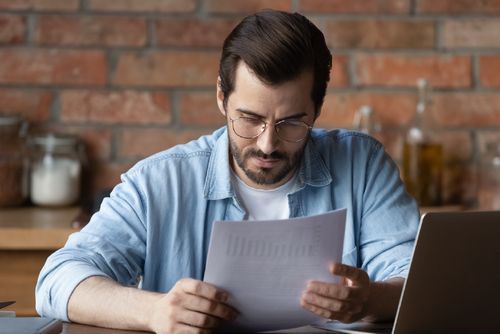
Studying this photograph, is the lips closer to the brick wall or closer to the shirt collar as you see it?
the shirt collar

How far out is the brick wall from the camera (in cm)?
283

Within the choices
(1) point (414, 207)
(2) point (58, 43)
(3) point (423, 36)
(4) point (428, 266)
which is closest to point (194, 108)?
(2) point (58, 43)

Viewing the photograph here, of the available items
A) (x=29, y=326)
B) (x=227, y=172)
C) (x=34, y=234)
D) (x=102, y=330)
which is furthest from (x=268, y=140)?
(x=34, y=234)

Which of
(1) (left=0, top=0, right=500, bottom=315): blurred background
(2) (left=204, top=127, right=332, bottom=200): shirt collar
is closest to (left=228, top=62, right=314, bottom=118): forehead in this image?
(2) (left=204, top=127, right=332, bottom=200): shirt collar

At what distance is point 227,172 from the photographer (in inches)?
75.2

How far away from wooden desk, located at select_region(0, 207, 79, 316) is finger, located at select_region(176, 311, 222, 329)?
1.01 m

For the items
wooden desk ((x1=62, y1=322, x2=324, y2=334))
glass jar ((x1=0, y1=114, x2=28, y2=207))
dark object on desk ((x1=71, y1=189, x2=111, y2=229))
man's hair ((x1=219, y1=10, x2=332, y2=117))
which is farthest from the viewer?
glass jar ((x1=0, y1=114, x2=28, y2=207))

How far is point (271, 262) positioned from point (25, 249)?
1.25m

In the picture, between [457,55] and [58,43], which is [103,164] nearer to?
[58,43]

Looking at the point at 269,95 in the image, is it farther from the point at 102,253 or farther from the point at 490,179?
the point at 490,179

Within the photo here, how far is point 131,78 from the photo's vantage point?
283 centimetres

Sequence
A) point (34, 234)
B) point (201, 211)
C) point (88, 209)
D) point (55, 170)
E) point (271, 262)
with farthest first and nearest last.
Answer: point (55, 170) → point (88, 209) → point (34, 234) → point (201, 211) → point (271, 262)

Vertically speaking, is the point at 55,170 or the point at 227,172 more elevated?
the point at 227,172

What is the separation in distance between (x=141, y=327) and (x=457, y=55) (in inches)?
63.2
